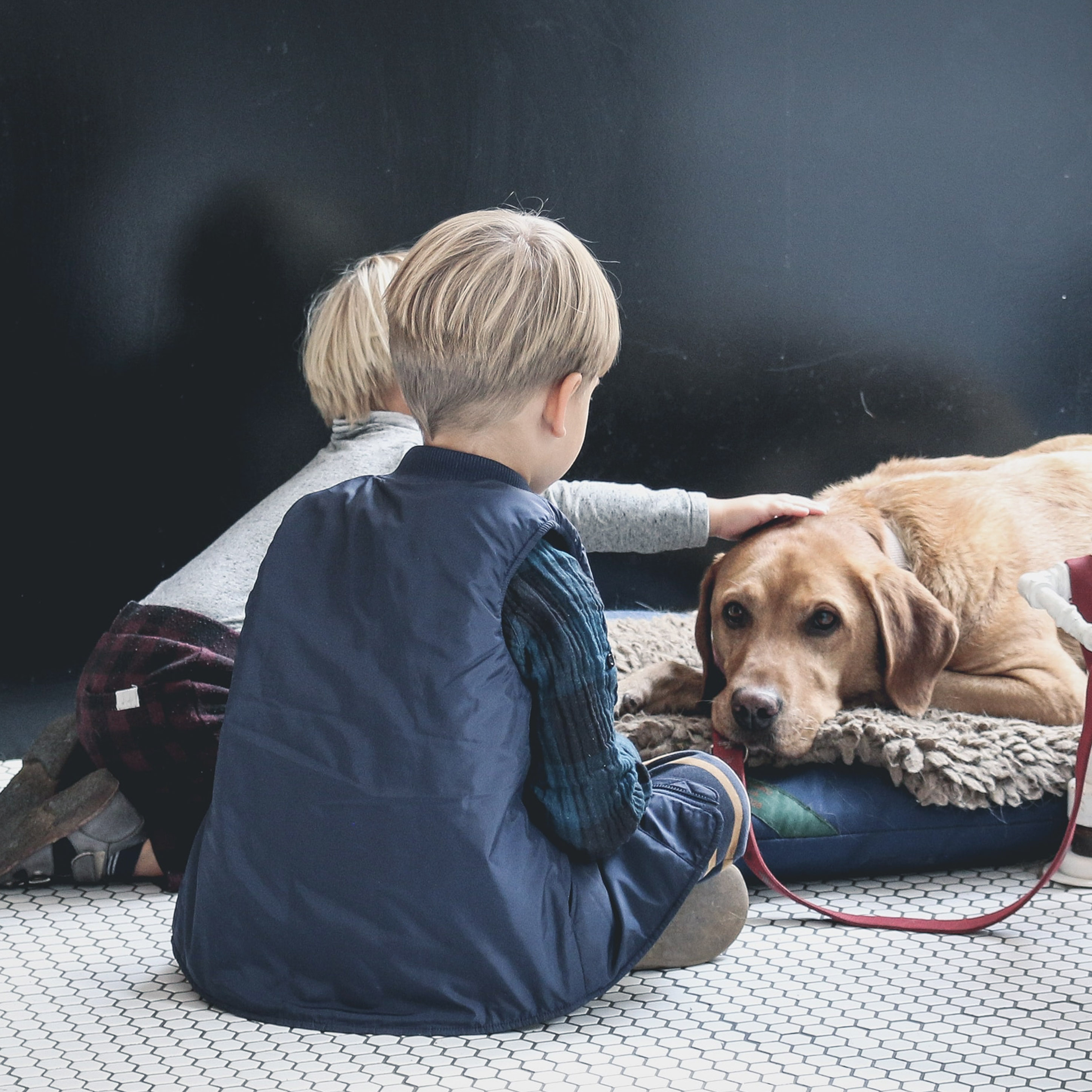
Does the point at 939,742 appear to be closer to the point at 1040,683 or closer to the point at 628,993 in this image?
the point at 1040,683

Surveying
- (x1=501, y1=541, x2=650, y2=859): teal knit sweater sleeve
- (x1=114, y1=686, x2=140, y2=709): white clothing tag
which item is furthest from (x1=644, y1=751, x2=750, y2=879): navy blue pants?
(x1=114, y1=686, x2=140, y2=709): white clothing tag

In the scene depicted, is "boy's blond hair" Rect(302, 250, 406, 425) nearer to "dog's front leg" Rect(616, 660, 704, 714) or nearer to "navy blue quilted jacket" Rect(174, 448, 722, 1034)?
"dog's front leg" Rect(616, 660, 704, 714)

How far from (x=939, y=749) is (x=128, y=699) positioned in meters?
1.45

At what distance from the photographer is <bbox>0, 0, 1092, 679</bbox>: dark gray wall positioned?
3.10m

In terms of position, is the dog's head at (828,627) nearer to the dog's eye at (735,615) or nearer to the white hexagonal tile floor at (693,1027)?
the dog's eye at (735,615)

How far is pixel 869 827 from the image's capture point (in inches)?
82.0

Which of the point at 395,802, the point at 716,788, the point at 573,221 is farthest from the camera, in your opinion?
the point at 573,221

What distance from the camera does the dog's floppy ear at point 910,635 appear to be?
7.37 feet

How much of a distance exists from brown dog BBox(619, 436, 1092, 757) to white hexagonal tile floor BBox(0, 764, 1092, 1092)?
434 millimetres

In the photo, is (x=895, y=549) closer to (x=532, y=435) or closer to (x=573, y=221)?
(x=532, y=435)

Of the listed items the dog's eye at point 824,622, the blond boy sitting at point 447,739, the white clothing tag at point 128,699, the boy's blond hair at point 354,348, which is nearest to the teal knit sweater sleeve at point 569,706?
the blond boy sitting at point 447,739

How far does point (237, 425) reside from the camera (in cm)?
326

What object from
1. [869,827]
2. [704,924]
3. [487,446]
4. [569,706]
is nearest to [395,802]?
[569,706]

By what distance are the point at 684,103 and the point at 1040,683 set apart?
6.34ft
